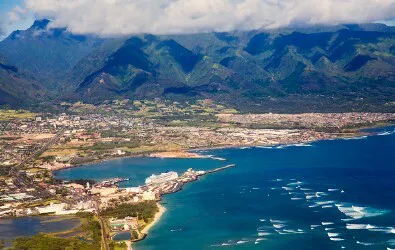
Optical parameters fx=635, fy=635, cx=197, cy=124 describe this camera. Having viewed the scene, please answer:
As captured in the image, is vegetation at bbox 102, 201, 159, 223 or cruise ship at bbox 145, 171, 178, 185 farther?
cruise ship at bbox 145, 171, 178, 185

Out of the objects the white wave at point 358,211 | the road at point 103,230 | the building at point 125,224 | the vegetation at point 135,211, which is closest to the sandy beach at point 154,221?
the vegetation at point 135,211

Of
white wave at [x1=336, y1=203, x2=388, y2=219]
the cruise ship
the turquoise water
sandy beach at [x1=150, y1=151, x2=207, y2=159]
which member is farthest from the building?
sandy beach at [x1=150, y1=151, x2=207, y2=159]

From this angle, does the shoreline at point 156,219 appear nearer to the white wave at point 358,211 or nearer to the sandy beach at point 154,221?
the sandy beach at point 154,221

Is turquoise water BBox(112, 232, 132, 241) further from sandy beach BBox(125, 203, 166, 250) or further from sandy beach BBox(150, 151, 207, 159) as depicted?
sandy beach BBox(150, 151, 207, 159)

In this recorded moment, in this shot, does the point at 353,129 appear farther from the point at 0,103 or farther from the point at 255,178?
the point at 0,103

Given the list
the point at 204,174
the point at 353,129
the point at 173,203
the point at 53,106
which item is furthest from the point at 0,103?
the point at 173,203

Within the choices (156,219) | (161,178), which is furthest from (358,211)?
(161,178)

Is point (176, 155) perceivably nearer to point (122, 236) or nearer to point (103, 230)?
point (103, 230)
